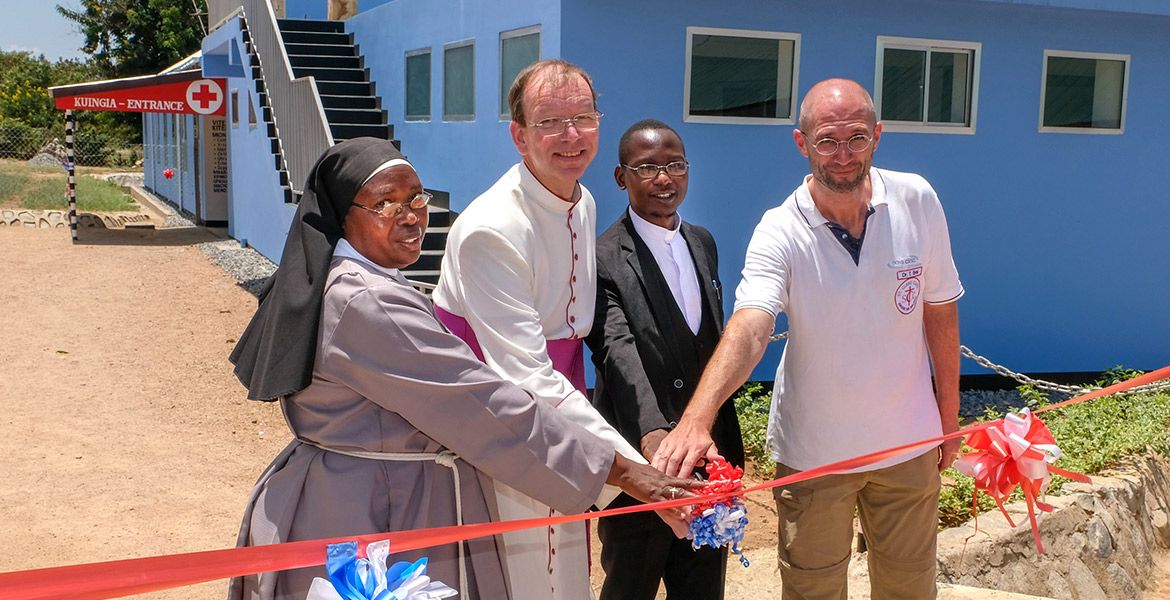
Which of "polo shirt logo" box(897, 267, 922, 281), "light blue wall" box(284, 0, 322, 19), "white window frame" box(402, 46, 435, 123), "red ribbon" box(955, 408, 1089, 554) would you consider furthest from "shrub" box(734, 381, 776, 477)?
"light blue wall" box(284, 0, 322, 19)

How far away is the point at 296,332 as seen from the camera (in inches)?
94.0

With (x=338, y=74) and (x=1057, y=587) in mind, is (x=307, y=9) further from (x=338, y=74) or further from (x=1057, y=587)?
(x=1057, y=587)

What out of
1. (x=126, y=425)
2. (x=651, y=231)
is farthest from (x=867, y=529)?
(x=126, y=425)

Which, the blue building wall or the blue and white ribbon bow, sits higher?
the blue building wall

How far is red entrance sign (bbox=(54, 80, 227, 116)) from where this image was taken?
732 inches

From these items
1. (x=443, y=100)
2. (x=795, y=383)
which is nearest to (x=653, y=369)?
(x=795, y=383)

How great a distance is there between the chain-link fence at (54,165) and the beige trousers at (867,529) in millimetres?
22679

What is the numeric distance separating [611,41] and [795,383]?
538 centimetres

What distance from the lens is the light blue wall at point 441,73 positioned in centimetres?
911

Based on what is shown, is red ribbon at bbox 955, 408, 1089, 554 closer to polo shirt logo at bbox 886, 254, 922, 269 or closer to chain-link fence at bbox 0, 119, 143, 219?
polo shirt logo at bbox 886, 254, 922, 269

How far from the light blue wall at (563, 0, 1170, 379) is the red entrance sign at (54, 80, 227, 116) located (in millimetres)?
12345

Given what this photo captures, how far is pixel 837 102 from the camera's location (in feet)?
10.5

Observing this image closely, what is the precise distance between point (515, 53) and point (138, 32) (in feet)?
121

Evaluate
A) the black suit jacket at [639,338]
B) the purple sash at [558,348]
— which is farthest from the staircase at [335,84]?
the purple sash at [558,348]
